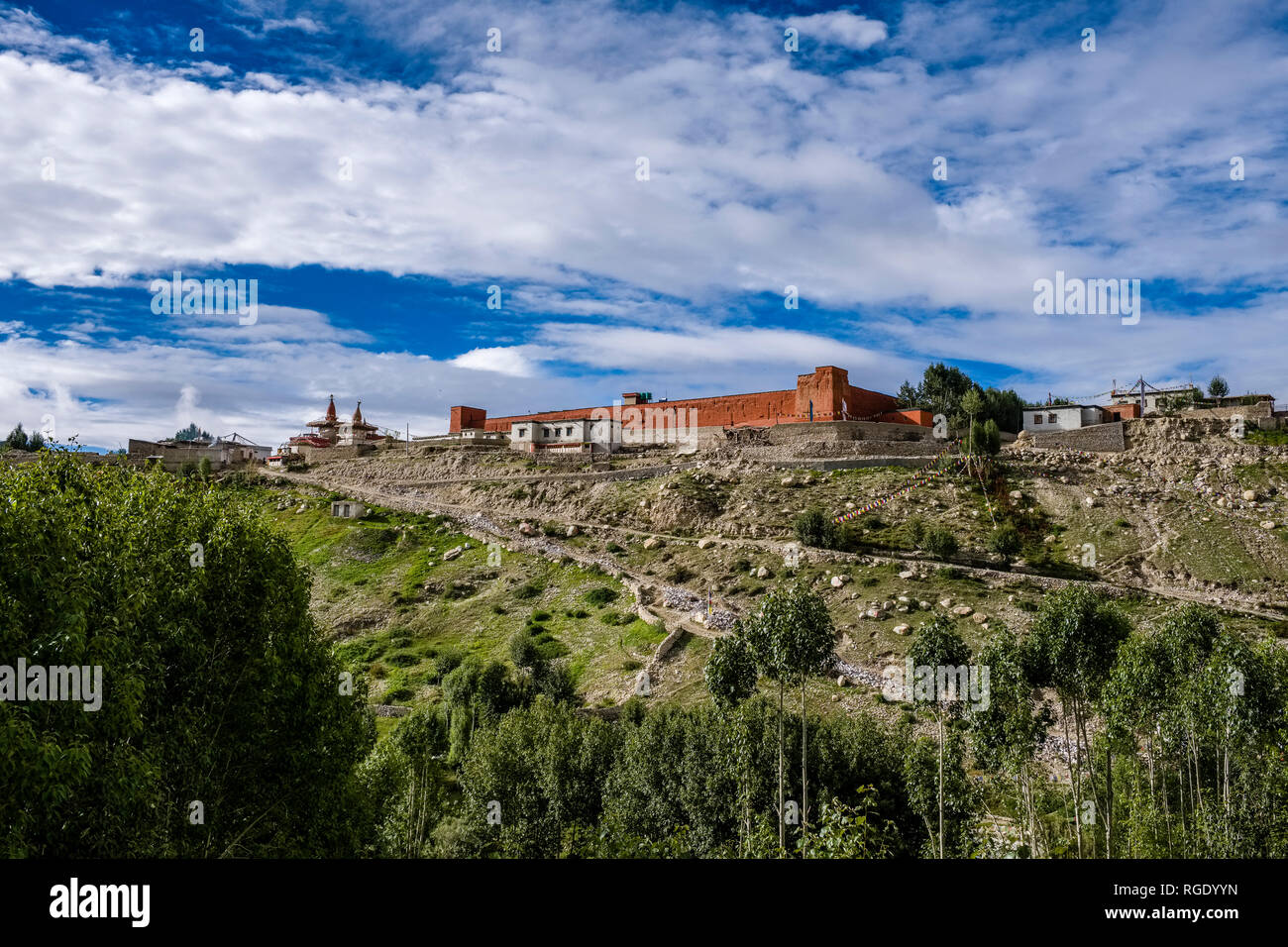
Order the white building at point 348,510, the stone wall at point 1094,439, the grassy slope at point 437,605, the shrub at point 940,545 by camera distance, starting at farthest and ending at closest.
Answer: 1. the white building at point 348,510
2. the stone wall at point 1094,439
3. the shrub at point 940,545
4. the grassy slope at point 437,605

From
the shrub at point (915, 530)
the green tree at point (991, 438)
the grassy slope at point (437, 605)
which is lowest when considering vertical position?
the grassy slope at point (437, 605)

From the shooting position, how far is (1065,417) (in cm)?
6100

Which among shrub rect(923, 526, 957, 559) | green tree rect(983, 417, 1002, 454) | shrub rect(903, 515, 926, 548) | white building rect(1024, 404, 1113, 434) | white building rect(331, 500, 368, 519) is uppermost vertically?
white building rect(1024, 404, 1113, 434)

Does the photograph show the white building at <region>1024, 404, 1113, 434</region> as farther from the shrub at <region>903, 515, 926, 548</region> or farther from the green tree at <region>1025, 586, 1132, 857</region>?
the green tree at <region>1025, 586, 1132, 857</region>

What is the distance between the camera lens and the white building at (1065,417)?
6053 cm

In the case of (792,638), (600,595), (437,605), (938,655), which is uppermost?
(792,638)

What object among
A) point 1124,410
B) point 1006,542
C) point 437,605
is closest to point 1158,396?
point 1124,410

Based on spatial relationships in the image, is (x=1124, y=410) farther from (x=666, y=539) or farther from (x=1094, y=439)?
(x=666, y=539)

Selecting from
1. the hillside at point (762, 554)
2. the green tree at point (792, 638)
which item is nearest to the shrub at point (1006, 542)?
the hillside at point (762, 554)

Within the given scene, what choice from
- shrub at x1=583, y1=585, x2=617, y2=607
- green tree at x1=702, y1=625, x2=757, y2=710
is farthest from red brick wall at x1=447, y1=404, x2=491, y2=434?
green tree at x1=702, y1=625, x2=757, y2=710

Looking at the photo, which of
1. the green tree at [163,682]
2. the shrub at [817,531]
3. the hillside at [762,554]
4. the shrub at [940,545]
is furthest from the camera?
the shrub at [817,531]

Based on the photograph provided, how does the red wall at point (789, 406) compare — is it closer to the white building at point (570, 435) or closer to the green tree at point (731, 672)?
the white building at point (570, 435)

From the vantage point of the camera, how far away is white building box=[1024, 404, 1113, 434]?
60.5 m

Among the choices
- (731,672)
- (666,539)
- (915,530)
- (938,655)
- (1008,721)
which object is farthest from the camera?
→ (666,539)
